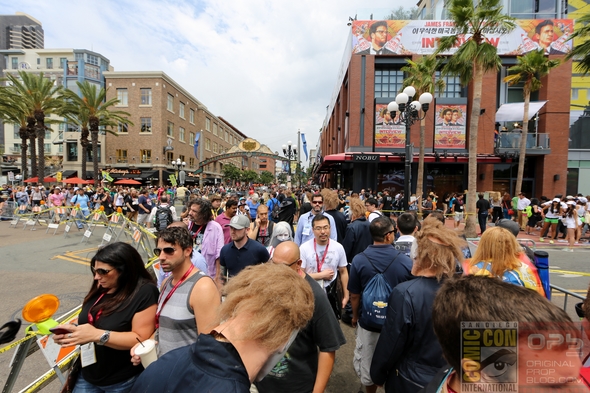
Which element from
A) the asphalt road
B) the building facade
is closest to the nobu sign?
the asphalt road

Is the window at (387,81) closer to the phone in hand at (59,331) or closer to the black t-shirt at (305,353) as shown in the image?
the black t-shirt at (305,353)

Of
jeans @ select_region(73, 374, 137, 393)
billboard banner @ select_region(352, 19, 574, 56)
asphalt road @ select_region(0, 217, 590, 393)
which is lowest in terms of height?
asphalt road @ select_region(0, 217, 590, 393)

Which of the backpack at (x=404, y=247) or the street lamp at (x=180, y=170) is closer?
the backpack at (x=404, y=247)

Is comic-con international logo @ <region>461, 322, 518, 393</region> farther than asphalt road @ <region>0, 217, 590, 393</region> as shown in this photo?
No

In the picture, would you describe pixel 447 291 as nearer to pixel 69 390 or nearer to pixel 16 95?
pixel 69 390

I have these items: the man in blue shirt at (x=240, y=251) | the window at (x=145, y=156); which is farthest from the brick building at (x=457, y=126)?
the window at (x=145, y=156)

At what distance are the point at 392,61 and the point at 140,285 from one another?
80.4 feet

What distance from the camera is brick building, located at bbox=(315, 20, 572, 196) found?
21.8 m

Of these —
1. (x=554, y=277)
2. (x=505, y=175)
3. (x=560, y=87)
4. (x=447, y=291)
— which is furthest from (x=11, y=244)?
(x=560, y=87)

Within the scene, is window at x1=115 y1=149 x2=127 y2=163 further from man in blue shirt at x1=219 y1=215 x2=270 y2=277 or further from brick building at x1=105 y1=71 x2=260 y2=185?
man in blue shirt at x1=219 y1=215 x2=270 y2=277

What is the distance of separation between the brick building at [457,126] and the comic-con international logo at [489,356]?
67.5 ft

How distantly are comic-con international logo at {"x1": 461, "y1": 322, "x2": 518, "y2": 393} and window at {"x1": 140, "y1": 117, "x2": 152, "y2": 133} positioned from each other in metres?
43.8

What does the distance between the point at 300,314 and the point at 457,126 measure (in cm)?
2535

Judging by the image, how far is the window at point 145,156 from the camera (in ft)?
129
